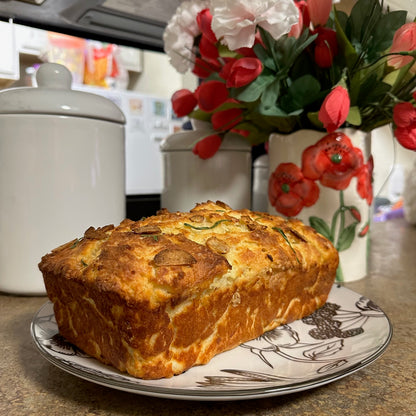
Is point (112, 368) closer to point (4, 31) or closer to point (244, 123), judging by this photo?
point (244, 123)

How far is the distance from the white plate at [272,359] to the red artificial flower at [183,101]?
598 mm

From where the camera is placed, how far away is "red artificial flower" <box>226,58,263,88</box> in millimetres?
793

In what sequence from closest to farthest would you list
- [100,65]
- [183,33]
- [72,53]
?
[183,33] → [72,53] → [100,65]

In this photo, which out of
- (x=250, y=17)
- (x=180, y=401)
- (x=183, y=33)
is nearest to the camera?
(x=180, y=401)

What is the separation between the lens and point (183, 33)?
3.18 feet

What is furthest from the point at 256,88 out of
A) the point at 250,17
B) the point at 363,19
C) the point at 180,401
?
the point at 180,401

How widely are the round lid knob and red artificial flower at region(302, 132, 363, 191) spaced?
1.76 ft

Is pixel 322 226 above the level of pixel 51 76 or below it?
below

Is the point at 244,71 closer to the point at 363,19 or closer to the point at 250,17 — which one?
the point at 250,17

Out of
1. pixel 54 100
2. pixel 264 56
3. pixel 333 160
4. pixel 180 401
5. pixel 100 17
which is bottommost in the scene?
pixel 180 401

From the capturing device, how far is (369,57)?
831 mm

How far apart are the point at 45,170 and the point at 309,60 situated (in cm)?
60

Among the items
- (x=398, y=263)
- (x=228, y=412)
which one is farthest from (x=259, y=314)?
(x=398, y=263)

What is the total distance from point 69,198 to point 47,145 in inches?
4.3
